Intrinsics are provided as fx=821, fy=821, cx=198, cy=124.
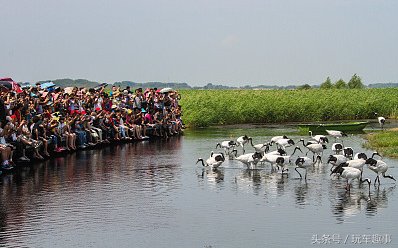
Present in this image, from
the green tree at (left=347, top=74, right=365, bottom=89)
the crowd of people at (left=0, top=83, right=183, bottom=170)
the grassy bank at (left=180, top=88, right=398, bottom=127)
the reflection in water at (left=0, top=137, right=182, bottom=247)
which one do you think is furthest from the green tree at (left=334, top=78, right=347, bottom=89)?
the reflection in water at (left=0, top=137, right=182, bottom=247)

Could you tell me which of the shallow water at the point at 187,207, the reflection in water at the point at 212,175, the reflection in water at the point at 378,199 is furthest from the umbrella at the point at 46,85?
the reflection in water at the point at 378,199

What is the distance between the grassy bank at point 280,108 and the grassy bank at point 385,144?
21.2 m

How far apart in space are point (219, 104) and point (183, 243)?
48.6 meters

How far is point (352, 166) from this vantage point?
25359mm

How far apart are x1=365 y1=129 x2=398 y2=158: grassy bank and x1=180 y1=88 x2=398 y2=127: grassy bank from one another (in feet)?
69.7

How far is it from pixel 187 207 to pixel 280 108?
154 ft

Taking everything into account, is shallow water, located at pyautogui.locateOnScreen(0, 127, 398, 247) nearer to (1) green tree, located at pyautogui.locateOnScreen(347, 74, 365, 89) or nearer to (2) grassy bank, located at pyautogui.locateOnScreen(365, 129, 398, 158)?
(2) grassy bank, located at pyautogui.locateOnScreen(365, 129, 398, 158)

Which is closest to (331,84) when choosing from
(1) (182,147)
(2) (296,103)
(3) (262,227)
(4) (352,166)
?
(2) (296,103)

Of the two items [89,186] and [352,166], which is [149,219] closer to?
[89,186]

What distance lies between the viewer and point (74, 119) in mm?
36281

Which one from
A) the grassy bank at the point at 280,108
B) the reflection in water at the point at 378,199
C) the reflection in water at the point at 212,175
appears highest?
the grassy bank at the point at 280,108

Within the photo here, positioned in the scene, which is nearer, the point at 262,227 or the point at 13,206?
the point at 262,227

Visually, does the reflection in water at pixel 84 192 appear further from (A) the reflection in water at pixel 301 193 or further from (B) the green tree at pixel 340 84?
(B) the green tree at pixel 340 84

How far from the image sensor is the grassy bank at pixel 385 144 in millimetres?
34009
